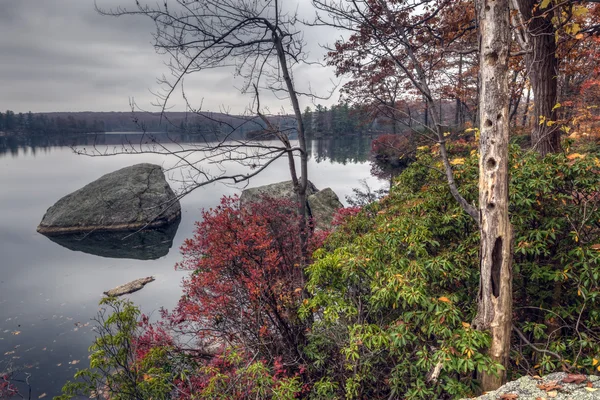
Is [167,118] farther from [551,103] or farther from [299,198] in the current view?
[551,103]

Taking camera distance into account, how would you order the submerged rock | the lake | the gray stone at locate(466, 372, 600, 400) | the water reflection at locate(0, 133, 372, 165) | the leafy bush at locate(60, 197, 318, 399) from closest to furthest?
1. the gray stone at locate(466, 372, 600, 400)
2. the water reflection at locate(0, 133, 372, 165)
3. the leafy bush at locate(60, 197, 318, 399)
4. the lake
5. the submerged rock

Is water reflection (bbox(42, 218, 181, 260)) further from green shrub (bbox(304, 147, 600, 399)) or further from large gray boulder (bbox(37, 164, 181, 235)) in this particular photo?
green shrub (bbox(304, 147, 600, 399))

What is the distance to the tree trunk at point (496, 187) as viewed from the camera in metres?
3.13

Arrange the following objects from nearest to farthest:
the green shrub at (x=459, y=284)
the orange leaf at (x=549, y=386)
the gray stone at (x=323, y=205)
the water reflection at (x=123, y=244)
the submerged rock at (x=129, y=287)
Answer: the orange leaf at (x=549, y=386) < the green shrub at (x=459, y=284) < the submerged rock at (x=129, y=287) < the gray stone at (x=323, y=205) < the water reflection at (x=123, y=244)

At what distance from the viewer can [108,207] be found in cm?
1627

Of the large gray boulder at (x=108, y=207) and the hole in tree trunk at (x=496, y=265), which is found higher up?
the hole in tree trunk at (x=496, y=265)

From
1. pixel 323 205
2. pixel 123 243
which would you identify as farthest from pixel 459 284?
pixel 123 243

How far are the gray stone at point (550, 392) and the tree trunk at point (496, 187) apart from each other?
0.27 meters

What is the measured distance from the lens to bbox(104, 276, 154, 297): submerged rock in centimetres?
1118

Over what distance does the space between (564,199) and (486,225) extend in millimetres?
1307

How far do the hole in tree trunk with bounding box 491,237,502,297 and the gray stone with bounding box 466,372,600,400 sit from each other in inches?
28.4

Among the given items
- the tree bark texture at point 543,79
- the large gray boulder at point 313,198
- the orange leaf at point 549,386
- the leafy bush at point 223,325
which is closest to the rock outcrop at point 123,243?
the large gray boulder at point 313,198

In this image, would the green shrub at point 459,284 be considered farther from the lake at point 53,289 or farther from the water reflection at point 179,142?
the water reflection at point 179,142

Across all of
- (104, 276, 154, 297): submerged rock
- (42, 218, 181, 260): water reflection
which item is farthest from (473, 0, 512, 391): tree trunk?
→ (42, 218, 181, 260): water reflection
